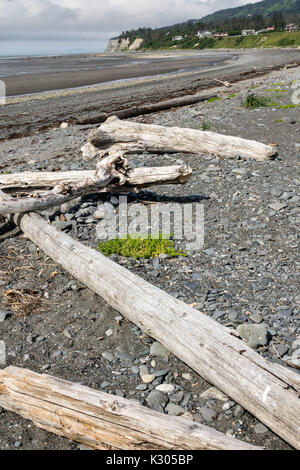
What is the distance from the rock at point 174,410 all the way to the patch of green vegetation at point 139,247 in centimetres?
306

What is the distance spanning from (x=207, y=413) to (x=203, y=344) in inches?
27.0

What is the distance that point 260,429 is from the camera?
3.82m

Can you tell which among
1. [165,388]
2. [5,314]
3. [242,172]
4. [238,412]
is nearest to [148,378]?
[165,388]

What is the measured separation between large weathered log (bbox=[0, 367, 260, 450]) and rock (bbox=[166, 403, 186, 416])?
0.69m

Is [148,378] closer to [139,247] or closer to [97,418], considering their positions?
[97,418]

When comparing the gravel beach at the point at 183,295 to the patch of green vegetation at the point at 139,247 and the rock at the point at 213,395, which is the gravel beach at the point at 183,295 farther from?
the patch of green vegetation at the point at 139,247

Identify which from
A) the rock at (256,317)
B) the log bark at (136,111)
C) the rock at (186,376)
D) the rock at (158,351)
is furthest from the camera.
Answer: the log bark at (136,111)

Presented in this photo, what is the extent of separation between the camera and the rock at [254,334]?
4.83m

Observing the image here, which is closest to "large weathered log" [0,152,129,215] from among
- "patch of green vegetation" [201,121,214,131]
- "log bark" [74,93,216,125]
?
Answer: "patch of green vegetation" [201,121,214,131]

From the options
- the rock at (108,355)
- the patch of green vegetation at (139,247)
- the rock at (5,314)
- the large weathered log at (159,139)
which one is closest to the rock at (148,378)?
the rock at (108,355)

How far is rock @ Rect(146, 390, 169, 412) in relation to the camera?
423 cm

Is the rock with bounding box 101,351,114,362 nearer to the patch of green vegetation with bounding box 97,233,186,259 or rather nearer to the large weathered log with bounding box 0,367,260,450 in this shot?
the large weathered log with bounding box 0,367,260,450

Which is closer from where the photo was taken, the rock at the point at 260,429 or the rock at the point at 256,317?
the rock at the point at 260,429

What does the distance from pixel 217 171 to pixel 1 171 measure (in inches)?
257
